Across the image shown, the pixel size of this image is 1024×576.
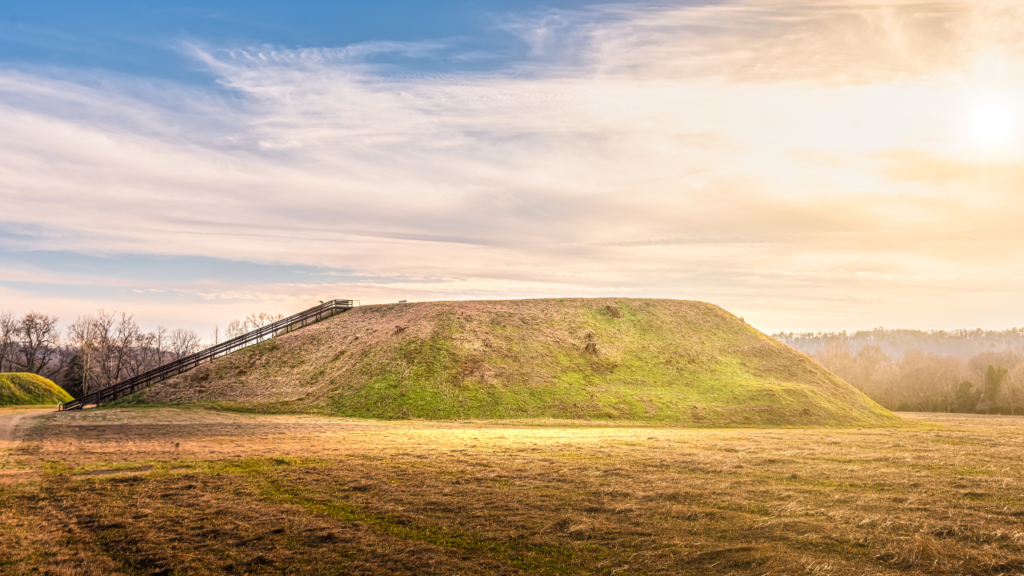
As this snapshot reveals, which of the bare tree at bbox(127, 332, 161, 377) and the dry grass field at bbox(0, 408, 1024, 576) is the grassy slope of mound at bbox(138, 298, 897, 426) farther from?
the bare tree at bbox(127, 332, 161, 377)

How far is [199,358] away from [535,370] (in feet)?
115

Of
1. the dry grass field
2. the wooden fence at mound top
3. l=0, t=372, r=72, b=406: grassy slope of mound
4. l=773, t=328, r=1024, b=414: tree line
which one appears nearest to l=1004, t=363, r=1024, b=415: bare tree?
l=773, t=328, r=1024, b=414: tree line

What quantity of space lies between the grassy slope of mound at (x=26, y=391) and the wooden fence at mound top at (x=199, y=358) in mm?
6999

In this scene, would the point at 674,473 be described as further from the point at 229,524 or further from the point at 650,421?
the point at 650,421

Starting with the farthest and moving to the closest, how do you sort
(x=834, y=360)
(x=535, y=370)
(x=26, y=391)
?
(x=834, y=360) < (x=26, y=391) < (x=535, y=370)

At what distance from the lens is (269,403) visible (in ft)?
170

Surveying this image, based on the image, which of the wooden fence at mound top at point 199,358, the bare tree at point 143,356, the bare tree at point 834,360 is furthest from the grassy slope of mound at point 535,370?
the bare tree at point 834,360

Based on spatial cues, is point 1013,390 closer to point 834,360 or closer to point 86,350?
point 834,360

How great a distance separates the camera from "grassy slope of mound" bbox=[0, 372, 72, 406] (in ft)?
208

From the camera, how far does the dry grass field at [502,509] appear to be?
1066cm

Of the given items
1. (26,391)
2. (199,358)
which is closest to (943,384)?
(199,358)

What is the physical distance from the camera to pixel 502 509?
47.0 ft

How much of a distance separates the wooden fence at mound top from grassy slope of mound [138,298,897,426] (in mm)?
2396

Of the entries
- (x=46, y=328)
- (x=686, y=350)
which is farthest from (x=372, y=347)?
(x=46, y=328)
